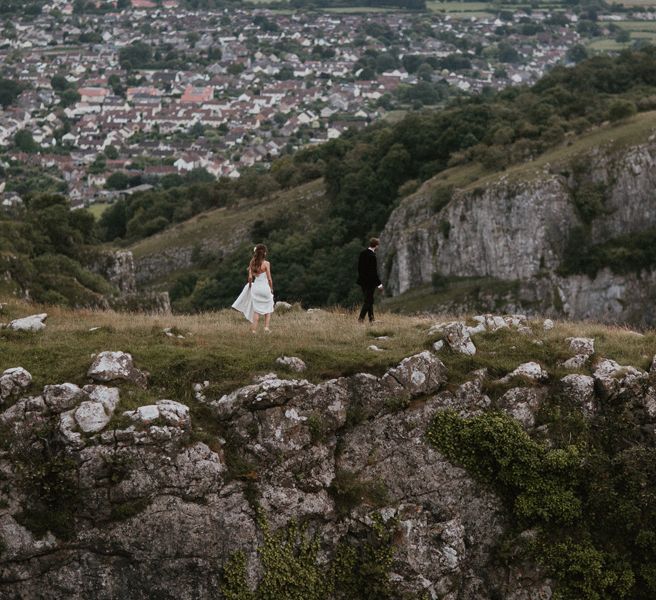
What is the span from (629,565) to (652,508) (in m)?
1.14

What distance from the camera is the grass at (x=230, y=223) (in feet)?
327

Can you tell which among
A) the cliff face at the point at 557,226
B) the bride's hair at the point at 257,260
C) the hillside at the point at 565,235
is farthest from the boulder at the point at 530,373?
the cliff face at the point at 557,226

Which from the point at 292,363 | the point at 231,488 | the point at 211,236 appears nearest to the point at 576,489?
the point at 292,363

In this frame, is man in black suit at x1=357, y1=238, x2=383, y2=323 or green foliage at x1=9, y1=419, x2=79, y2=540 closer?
green foliage at x1=9, y1=419, x2=79, y2=540

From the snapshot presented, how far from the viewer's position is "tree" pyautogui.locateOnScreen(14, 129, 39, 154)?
192000mm

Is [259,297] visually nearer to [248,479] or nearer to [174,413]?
[174,413]

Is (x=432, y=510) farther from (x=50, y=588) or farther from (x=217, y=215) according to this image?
(x=217, y=215)

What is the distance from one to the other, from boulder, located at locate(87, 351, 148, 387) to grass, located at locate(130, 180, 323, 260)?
251 ft

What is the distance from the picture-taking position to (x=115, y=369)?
21.3 meters

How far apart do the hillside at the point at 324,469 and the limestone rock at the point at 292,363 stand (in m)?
0.15

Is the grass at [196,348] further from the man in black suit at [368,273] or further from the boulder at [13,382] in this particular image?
the man in black suit at [368,273]

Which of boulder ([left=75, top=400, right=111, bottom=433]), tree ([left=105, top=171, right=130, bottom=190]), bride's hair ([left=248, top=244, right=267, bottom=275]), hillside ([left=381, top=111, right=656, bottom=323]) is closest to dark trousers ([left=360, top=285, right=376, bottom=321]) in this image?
bride's hair ([left=248, top=244, right=267, bottom=275])

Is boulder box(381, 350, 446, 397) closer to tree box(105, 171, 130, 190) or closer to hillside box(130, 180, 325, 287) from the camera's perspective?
hillside box(130, 180, 325, 287)

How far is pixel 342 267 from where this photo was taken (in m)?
87.9
